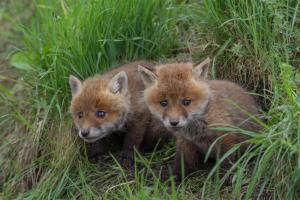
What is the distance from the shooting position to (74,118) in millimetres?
5934

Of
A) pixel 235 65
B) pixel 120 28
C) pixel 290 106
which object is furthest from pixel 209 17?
pixel 290 106

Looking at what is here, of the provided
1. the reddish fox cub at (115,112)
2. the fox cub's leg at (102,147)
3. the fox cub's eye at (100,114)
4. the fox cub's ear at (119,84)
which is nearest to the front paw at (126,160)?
the reddish fox cub at (115,112)

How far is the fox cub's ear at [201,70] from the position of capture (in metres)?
5.37

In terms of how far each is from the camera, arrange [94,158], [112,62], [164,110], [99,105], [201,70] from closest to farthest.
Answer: [164,110] → [201,70] → [99,105] → [94,158] → [112,62]

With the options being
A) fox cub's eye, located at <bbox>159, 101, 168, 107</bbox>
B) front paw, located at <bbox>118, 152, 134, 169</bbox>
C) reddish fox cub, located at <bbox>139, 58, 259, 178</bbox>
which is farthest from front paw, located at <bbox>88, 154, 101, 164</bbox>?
fox cub's eye, located at <bbox>159, 101, 168, 107</bbox>

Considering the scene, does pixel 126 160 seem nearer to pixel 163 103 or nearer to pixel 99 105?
pixel 99 105

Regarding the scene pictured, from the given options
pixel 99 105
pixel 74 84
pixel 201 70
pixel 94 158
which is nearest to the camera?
pixel 201 70

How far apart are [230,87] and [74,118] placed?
1.51 metres

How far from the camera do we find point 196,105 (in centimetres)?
521

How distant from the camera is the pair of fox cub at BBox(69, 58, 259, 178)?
5.21 meters

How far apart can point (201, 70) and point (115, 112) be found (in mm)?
1015

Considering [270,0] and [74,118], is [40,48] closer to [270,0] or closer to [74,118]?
[74,118]

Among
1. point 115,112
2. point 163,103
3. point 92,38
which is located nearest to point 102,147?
point 115,112

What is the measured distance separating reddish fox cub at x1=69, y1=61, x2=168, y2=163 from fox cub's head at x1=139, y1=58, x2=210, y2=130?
→ 24.9 inches
